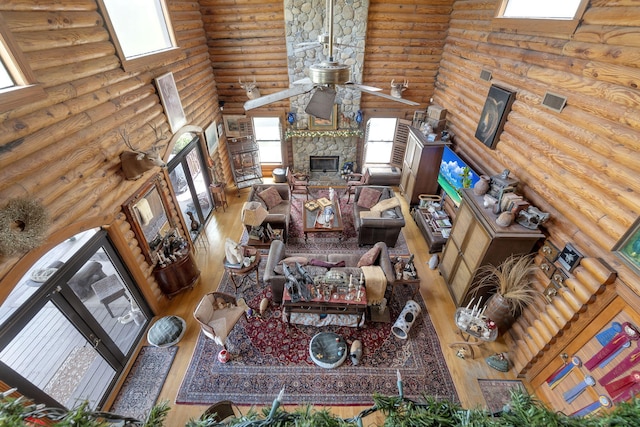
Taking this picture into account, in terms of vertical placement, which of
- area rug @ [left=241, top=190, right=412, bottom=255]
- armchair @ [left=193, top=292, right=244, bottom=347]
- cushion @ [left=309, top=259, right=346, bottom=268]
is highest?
cushion @ [left=309, top=259, right=346, bottom=268]

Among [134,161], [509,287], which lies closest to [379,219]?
[509,287]

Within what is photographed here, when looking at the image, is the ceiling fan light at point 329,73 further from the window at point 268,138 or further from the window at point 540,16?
the window at point 268,138

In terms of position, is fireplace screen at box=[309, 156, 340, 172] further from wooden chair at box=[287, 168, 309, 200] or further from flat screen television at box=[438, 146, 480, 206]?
flat screen television at box=[438, 146, 480, 206]

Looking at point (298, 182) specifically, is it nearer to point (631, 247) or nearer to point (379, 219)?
point (379, 219)

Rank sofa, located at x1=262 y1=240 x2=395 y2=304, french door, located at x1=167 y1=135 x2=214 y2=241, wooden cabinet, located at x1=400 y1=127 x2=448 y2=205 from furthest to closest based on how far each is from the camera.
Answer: wooden cabinet, located at x1=400 y1=127 x2=448 y2=205, french door, located at x1=167 y1=135 x2=214 y2=241, sofa, located at x1=262 y1=240 x2=395 y2=304

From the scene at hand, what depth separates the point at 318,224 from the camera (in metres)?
6.90

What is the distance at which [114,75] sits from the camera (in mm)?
4125

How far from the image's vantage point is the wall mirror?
4.55m

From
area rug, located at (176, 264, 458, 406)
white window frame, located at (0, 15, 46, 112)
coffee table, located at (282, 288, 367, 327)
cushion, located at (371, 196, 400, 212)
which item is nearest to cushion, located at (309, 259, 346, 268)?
coffee table, located at (282, 288, 367, 327)

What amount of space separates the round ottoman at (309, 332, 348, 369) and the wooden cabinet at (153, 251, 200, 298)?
8.99 feet

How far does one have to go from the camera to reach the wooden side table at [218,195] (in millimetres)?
8031

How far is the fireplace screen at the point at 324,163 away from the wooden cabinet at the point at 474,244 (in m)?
5.09

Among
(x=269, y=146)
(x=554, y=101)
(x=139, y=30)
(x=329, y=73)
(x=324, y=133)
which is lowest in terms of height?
(x=269, y=146)

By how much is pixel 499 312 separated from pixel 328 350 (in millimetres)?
2794
